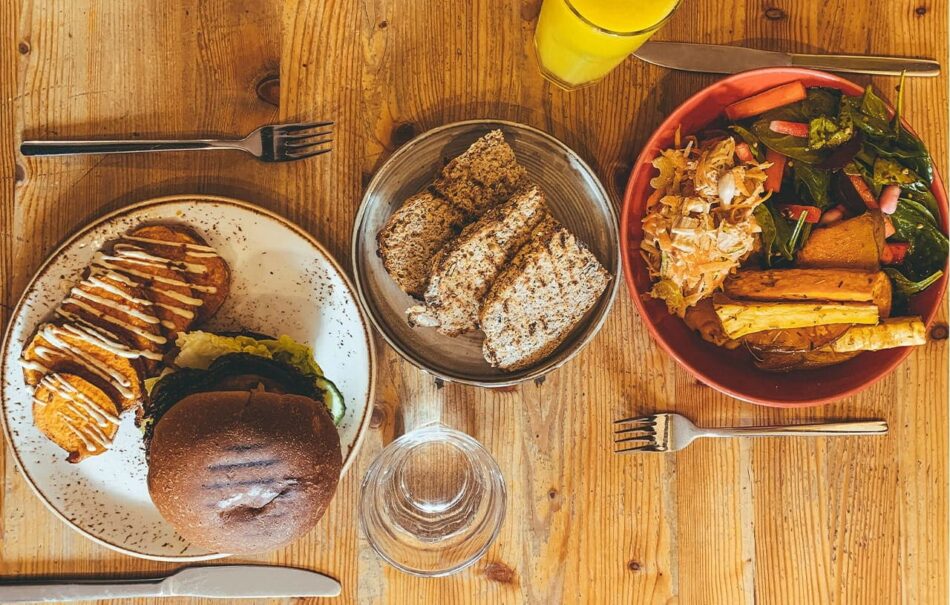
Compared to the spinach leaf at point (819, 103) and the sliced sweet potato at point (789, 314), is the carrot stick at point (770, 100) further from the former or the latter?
the sliced sweet potato at point (789, 314)

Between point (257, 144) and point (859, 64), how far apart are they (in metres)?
1.30

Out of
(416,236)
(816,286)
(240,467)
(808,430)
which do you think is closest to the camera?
(240,467)

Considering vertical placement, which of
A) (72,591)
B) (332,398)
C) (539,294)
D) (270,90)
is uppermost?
(270,90)

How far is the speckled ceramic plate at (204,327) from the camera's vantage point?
1417mm

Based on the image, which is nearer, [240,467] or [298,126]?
[240,467]

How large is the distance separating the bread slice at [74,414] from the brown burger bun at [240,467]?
0.21m

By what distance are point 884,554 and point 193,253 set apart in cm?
164

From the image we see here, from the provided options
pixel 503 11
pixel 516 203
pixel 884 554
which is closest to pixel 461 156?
pixel 516 203

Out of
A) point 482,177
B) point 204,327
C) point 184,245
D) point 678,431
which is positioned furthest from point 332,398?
point 678,431

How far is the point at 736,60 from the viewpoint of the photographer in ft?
4.87

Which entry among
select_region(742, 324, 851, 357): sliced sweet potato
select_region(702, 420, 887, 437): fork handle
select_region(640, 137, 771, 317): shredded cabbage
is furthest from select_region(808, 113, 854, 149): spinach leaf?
select_region(702, 420, 887, 437): fork handle

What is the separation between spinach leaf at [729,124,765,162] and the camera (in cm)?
136

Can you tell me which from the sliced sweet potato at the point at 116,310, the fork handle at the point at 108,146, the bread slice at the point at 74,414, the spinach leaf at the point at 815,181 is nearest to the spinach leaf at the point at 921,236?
the spinach leaf at the point at 815,181

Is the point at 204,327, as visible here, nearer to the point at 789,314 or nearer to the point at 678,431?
the point at 678,431
